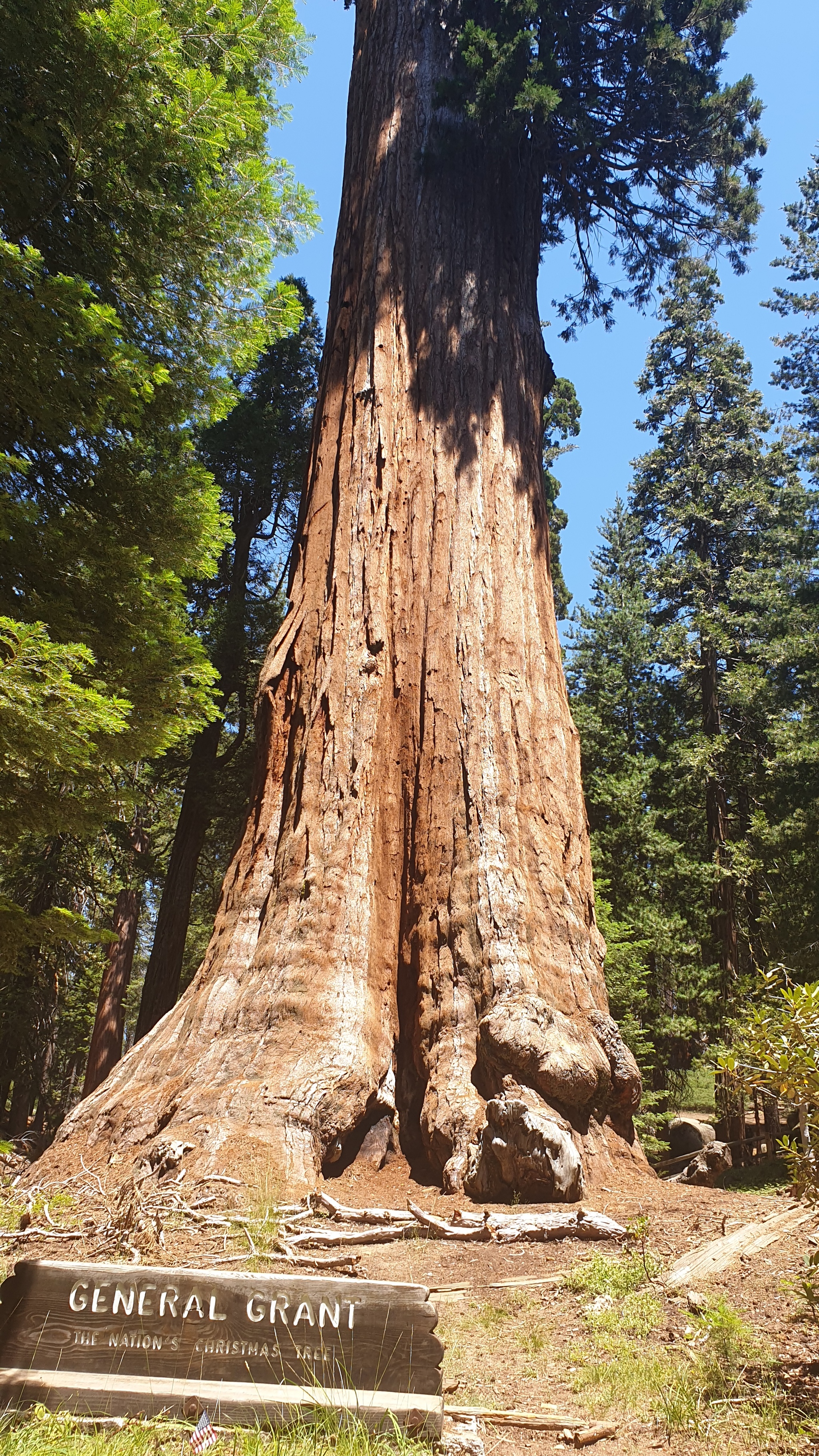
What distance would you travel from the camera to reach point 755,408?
2091 cm

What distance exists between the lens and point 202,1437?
238cm

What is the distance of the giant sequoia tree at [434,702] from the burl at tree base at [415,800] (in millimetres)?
23

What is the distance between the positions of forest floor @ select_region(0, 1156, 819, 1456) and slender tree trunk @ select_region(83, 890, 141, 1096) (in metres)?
11.7

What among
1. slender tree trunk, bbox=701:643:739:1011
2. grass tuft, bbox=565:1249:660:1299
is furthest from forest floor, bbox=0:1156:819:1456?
slender tree trunk, bbox=701:643:739:1011

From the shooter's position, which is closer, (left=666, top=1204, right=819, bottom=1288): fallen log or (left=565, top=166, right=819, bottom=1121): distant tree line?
(left=666, top=1204, right=819, bottom=1288): fallen log

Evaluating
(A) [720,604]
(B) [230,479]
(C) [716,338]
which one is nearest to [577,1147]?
(B) [230,479]

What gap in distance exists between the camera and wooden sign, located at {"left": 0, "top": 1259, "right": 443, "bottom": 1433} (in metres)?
2.49

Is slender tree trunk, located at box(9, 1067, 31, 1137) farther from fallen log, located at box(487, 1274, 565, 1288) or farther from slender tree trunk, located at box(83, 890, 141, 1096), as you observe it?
fallen log, located at box(487, 1274, 565, 1288)

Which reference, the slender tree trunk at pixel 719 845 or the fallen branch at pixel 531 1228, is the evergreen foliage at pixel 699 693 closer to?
the slender tree trunk at pixel 719 845

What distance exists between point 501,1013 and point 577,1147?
88 centimetres

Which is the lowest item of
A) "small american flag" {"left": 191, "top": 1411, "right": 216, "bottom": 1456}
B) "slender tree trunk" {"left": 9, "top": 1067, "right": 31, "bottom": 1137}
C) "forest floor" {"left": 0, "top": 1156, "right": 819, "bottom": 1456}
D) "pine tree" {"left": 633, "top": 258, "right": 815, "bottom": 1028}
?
"small american flag" {"left": 191, "top": 1411, "right": 216, "bottom": 1456}

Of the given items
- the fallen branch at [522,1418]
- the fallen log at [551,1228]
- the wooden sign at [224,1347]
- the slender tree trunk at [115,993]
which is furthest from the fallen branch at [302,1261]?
the slender tree trunk at [115,993]

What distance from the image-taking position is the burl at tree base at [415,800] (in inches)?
210

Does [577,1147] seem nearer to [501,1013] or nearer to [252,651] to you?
[501,1013]
